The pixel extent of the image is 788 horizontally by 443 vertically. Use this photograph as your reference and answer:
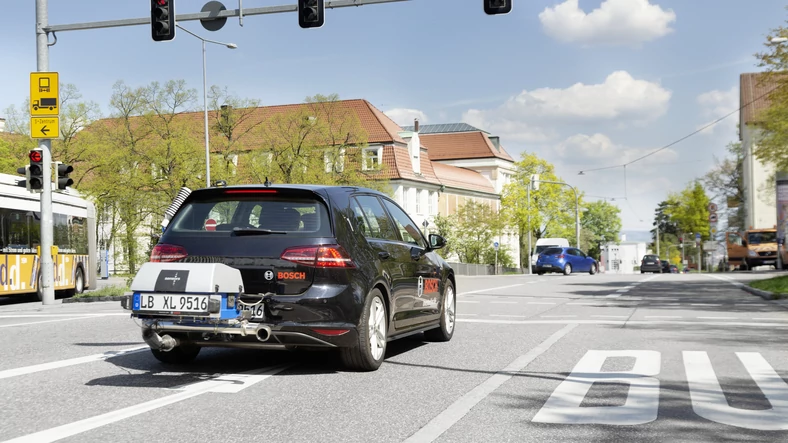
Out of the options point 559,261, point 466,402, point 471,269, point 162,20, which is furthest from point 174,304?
point 471,269

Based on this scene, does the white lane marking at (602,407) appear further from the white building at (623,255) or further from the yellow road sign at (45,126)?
the white building at (623,255)

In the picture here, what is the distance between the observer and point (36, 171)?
2031 centimetres

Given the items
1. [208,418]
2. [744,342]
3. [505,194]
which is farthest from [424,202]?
[208,418]

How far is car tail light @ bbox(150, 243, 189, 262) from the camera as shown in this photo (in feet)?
26.8

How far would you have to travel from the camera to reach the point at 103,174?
2078 inches

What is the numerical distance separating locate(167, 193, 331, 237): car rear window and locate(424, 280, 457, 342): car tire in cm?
328

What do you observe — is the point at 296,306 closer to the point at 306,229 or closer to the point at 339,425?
the point at 306,229

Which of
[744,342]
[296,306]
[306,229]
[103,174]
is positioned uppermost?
[103,174]

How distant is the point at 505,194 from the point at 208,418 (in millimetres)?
80666

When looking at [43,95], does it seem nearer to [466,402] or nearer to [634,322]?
[634,322]

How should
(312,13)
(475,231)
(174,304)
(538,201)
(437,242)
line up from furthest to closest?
(538,201) → (475,231) → (312,13) → (437,242) → (174,304)

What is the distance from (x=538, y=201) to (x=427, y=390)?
79631 millimetres

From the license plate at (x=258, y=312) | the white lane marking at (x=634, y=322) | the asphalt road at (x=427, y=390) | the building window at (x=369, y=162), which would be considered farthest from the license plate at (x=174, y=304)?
the building window at (x=369, y=162)

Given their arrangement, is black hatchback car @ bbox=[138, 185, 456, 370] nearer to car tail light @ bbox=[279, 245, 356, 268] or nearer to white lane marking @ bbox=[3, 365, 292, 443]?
car tail light @ bbox=[279, 245, 356, 268]
